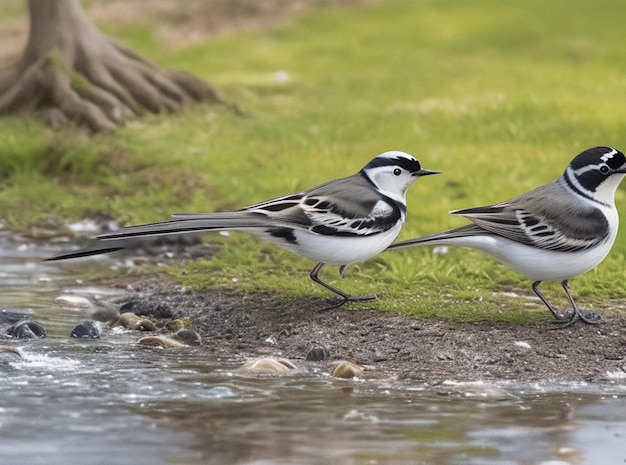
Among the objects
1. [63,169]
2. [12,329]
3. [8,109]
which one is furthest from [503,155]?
[12,329]

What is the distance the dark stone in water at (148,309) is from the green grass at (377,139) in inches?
30.5

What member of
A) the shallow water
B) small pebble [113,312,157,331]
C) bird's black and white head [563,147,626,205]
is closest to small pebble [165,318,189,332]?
small pebble [113,312,157,331]

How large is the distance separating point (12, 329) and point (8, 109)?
9.88 meters

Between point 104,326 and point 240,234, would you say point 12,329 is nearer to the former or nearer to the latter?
point 104,326

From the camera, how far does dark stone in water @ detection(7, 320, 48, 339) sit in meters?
9.90

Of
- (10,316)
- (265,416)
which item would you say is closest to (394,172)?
(265,416)

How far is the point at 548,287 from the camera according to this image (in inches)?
463

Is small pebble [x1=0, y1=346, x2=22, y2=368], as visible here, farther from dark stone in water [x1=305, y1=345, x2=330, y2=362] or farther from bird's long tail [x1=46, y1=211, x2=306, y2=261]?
dark stone in water [x1=305, y1=345, x2=330, y2=362]

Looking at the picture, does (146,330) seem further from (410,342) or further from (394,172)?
(394,172)

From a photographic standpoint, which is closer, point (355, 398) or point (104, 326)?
point (355, 398)

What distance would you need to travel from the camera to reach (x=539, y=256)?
31.7ft

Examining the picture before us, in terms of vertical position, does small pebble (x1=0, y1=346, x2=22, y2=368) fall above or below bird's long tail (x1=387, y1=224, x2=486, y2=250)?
below

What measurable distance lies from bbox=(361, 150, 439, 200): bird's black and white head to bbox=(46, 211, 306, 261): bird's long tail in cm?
81

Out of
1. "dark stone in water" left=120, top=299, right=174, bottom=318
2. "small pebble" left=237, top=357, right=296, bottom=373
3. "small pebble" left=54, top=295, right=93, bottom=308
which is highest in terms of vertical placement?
"small pebble" left=237, top=357, right=296, bottom=373
